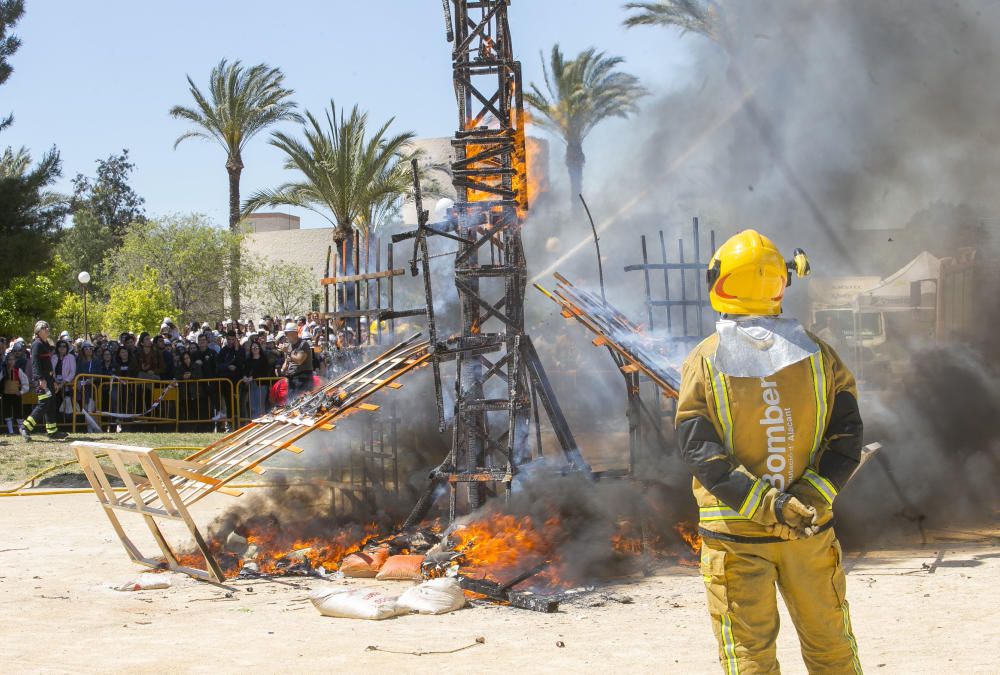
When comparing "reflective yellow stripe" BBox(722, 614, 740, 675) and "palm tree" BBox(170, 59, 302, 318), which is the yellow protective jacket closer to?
"reflective yellow stripe" BBox(722, 614, 740, 675)

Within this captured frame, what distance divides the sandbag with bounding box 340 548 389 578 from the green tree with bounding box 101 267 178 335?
2787 cm

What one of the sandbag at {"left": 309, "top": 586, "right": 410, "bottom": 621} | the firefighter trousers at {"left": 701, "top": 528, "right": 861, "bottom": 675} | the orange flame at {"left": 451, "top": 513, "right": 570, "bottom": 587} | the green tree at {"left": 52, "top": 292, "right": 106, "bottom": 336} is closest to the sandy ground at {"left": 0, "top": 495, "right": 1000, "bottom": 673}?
the sandbag at {"left": 309, "top": 586, "right": 410, "bottom": 621}

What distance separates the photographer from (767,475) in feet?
12.2

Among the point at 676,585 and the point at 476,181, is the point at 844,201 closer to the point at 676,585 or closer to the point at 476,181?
the point at 476,181

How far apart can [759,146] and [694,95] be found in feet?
4.85

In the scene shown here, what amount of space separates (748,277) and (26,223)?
19207 mm

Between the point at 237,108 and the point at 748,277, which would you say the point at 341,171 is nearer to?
the point at 237,108

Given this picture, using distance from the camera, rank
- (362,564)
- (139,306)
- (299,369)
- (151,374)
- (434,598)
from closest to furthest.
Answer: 1. (434,598)
2. (362,564)
3. (299,369)
4. (151,374)
5. (139,306)

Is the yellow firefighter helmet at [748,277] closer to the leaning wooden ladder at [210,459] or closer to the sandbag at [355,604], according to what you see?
the sandbag at [355,604]

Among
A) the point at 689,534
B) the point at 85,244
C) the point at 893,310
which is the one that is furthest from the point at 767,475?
the point at 85,244

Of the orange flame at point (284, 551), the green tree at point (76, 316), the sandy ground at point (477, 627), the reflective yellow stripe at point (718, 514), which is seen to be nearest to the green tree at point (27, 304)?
the green tree at point (76, 316)

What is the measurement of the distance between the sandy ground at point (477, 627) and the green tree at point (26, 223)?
12.4m

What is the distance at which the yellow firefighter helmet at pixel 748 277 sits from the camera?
387 cm

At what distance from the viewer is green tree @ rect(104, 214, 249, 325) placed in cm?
3759
